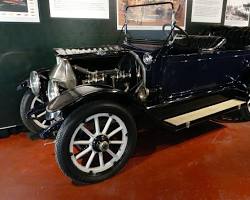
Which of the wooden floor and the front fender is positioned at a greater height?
the front fender

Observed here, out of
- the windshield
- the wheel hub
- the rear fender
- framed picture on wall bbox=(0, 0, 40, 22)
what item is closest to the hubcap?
the wheel hub

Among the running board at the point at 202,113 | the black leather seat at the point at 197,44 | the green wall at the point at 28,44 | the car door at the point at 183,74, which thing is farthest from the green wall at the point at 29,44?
the running board at the point at 202,113

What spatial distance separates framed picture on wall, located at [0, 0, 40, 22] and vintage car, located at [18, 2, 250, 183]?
0.72 m

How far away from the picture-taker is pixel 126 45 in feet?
10.7

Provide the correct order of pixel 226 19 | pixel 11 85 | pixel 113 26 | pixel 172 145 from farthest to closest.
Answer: pixel 226 19, pixel 113 26, pixel 11 85, pixel 172 145

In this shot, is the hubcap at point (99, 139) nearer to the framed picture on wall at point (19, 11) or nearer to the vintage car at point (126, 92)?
the vintage car at point (126, 92)

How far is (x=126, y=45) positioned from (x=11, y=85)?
1.61 m

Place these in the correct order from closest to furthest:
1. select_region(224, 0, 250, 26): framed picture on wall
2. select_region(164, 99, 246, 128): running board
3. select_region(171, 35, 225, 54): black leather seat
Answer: select_region(164, 99, 246, 128): running board → select_region(171, 35, 225, 54): black leather seat → select_region(224, 0, 250, 26): framed picture on wall

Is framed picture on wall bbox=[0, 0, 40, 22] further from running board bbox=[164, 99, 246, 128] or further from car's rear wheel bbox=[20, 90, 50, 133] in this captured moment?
running board bbox=[164, 99, 246, 128]

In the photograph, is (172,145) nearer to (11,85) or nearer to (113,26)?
(113,26)

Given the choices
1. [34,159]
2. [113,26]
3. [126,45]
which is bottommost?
[34,159]

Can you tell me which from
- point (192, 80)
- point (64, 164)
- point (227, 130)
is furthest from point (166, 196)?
point (227, 130)

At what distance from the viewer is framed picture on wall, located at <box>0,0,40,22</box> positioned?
2982 mm

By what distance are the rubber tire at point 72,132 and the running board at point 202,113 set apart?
62 cm
